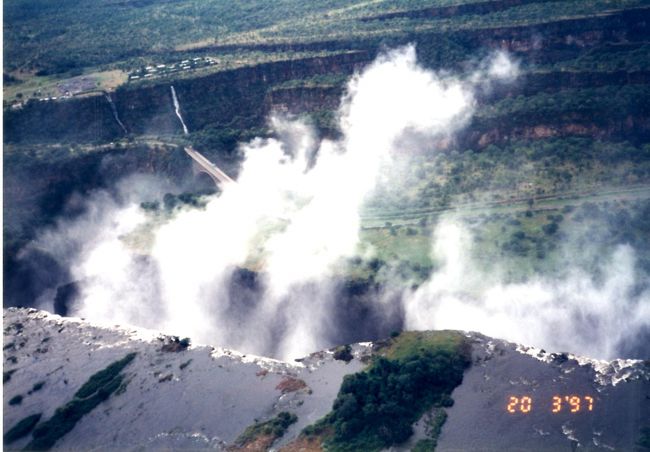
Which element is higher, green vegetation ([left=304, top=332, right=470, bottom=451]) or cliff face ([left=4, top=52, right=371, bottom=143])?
cliff face ([left=4, top=52, right=371, bottom=143])

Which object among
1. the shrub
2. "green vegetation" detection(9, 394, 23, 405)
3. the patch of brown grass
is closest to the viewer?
the patch of brown grass

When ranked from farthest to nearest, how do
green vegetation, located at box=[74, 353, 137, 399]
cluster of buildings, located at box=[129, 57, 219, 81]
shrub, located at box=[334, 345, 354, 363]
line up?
cluster of buildings, located at box=[129, 57, 219, 81], green vegetation, located at box=[74, 353, 137, 399], shrub, located at box=[334, 345, 354, 363]

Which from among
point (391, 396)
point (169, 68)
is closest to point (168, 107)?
point (169, 68)

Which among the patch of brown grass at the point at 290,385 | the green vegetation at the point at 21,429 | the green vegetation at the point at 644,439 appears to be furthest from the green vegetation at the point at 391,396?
the green vegetation at the point at 21,429

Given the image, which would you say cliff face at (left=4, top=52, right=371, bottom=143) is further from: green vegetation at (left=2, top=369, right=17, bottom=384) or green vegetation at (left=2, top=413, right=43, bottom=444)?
green vegetation at (left=2, top=413, right=43, bottom=444)

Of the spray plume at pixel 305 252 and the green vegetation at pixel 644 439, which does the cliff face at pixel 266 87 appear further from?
the green vegetation at pixel 644 439

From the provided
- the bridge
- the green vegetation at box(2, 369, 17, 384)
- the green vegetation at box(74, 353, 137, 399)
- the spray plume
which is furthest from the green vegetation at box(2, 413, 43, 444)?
the bridge

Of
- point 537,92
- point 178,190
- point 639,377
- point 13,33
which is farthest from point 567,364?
point 13,33

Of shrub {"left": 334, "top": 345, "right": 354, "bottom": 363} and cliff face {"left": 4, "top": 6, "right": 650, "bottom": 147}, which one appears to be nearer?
shrub {"left": 334, "top": 345, "right": 354, "bottom": 363}
